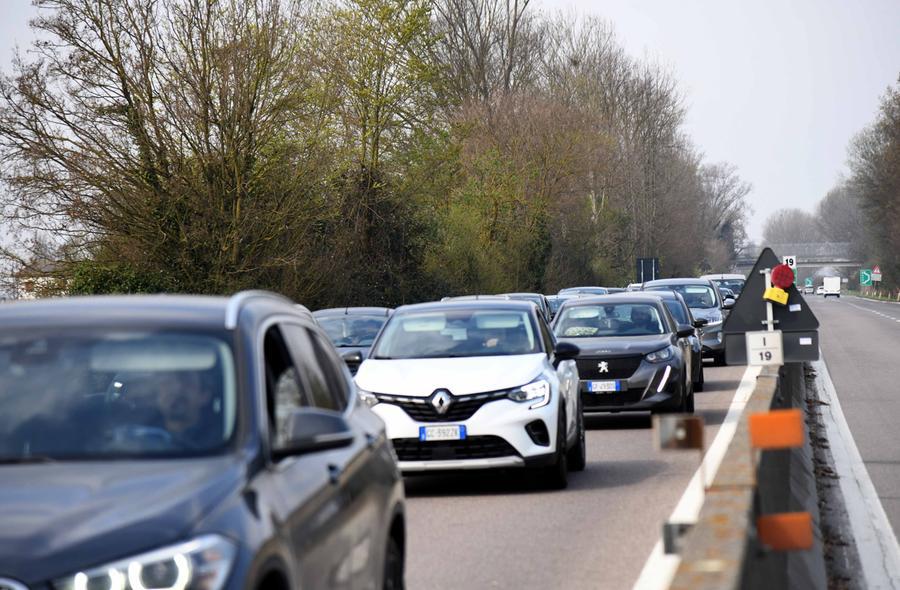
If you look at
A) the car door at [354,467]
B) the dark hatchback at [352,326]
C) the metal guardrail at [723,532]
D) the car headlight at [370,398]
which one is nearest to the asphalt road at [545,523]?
the car headlight at [370,398]

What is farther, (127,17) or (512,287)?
(512,287)

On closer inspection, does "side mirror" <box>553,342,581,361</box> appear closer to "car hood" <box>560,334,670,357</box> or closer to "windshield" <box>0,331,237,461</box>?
"car hood" <box>560,334,670,357</box>

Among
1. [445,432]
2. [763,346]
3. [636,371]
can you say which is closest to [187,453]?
[445,432]

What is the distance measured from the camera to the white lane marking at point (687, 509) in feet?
26.5

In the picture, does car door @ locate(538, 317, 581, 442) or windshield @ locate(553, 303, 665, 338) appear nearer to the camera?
car door @ locate(538, 317, 581, 442)

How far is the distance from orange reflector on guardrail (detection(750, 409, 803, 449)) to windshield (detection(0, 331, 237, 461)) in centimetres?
218

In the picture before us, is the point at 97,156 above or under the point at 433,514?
above

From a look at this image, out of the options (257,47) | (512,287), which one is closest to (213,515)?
(257,47)

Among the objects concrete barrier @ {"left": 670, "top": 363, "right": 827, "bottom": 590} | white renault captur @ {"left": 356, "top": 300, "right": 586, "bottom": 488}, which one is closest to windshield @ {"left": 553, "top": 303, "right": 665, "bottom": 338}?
white renault captur @ {"left": 356, "top": 300, "right": 586, "bottom": 488}

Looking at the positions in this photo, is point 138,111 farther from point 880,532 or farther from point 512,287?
point 512,287

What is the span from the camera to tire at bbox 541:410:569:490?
40.2 feet

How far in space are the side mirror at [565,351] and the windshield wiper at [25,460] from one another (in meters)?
8.74

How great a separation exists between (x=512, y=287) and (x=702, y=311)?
29.2 metres

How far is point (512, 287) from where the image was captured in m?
61.0
